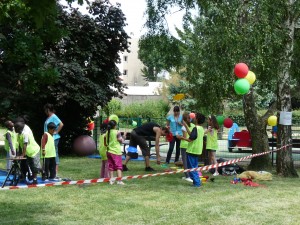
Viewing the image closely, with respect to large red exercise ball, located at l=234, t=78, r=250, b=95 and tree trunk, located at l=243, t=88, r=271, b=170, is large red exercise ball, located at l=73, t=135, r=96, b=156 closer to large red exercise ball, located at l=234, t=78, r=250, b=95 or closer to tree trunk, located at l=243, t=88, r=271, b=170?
tree trunk, located at l=243, t=88, r=271, b=170

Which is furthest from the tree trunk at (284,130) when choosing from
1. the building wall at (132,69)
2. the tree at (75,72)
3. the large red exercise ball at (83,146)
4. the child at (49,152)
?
the building wall at (132,69)

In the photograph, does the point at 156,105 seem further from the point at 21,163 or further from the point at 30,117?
the point at 21,163

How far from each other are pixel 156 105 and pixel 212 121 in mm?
35516

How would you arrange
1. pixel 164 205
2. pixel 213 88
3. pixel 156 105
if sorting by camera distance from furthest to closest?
pixel 156 105 < pixel 213 88 < pixel 164 205

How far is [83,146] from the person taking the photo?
17812 millimetres

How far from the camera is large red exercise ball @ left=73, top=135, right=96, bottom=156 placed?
17812 millimetres

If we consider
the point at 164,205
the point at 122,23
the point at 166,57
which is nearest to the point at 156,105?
the point at 122,23

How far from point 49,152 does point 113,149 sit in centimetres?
150

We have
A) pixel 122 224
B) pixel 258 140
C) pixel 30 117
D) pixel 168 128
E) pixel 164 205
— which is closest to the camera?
pixel 122 224

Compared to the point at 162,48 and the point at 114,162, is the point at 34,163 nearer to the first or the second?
the point at 114,162

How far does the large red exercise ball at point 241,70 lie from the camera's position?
1012 centimetres

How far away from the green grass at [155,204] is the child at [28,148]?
623 millimetres

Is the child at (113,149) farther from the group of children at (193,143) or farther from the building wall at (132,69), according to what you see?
the building wall at (132,69)

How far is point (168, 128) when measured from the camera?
14.4 meters
